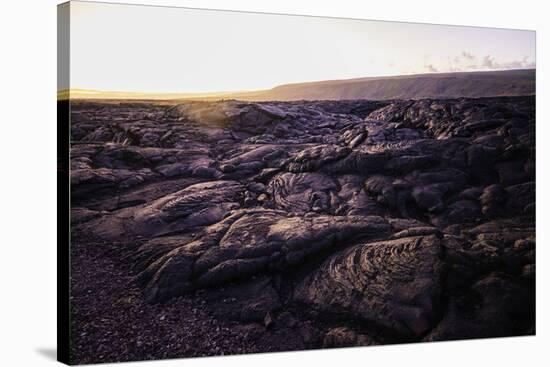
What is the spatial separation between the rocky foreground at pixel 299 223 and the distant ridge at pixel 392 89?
8 cm

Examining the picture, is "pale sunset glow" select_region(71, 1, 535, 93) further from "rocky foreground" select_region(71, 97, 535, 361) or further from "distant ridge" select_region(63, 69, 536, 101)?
"rocky foreground" select_region(71, 97, 535, 361)

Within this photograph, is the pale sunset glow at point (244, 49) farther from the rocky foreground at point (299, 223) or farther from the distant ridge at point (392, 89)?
the rocky foreground at point (299, 223)

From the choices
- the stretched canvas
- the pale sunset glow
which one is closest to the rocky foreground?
the stretched canvas

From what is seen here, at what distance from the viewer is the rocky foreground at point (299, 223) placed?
7.14m

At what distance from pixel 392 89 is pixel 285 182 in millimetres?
1375

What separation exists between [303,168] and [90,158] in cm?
196

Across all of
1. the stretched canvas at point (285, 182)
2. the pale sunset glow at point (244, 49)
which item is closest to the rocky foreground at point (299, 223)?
the stretched canvas at point (285, 182)

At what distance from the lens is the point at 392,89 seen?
820cm

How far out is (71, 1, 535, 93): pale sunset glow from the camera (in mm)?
7156

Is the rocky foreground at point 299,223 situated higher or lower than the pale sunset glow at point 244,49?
lower

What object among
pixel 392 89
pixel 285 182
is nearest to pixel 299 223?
pixel 285 182

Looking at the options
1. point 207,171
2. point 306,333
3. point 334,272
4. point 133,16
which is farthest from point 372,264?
point 133,16

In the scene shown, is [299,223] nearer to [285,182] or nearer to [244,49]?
[285,182]

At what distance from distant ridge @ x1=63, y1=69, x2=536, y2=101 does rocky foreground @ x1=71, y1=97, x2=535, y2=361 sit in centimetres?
8
